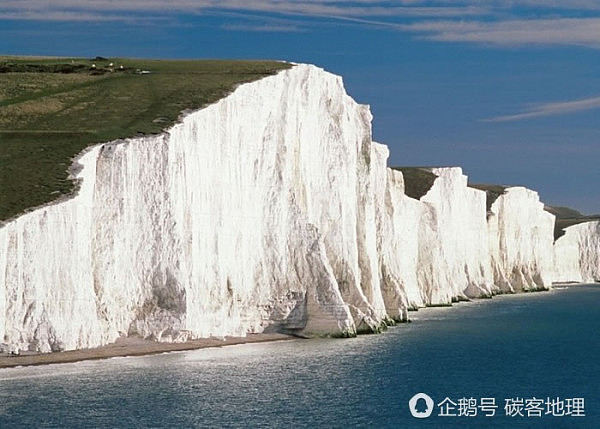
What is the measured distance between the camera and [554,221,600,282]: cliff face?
17400 cm

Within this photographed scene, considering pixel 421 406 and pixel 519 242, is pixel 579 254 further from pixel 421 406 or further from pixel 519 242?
pixel 421 406

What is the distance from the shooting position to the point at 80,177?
50531 mm

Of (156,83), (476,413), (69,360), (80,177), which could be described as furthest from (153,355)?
(156,83)

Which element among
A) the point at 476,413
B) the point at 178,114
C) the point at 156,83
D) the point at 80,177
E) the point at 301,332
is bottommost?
the point at 476,413

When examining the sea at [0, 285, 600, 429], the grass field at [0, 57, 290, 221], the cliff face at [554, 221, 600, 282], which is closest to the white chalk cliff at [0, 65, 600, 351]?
the grass field at [0, 57, 290, 221]

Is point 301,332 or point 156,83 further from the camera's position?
point 156,83

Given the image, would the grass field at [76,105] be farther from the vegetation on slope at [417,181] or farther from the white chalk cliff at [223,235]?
the vegetation on slope at [417,181]

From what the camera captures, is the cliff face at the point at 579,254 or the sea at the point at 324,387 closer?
the sea at the point at 324,387

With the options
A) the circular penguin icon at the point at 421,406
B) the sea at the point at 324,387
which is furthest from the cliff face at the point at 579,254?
the circular penguin icon at the point at 421,406

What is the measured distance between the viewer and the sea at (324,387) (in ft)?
125

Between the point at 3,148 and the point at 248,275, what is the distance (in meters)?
13.8

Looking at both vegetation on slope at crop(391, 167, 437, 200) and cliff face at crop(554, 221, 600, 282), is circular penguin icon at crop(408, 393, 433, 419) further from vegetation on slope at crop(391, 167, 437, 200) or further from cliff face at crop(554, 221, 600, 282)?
cliff face at crop(554, 221, 600, 282)

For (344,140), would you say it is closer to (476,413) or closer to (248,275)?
(248,275)

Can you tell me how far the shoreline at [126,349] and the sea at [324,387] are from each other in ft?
1.67
